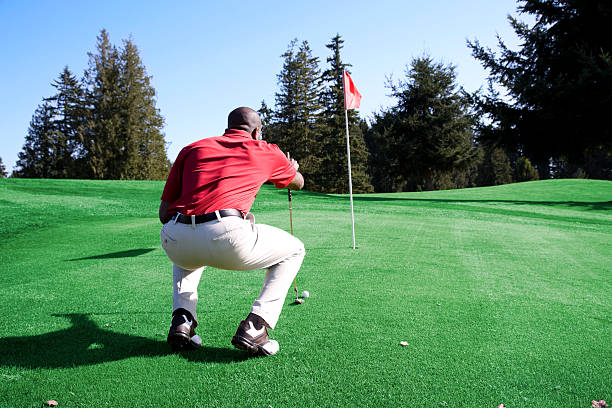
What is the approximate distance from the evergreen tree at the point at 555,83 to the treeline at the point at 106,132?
3260 centimetres

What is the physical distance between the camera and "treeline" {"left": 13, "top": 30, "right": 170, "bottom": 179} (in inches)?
1606

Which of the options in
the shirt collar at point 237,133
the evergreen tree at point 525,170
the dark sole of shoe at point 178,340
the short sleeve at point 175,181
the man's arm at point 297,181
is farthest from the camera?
the evergreen tree at point 525,170

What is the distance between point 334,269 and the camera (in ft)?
17.3

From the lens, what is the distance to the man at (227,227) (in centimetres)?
271

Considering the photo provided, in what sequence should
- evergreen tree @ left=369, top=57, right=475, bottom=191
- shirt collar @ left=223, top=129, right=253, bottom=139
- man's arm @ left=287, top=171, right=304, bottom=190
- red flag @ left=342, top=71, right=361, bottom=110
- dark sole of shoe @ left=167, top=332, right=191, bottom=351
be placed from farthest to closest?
evergreen tree @ left=369, top=57, right=475, bottom=191, red flag @ left=342, top=71, right=361, bottom=110, man's arm @ left=287, top=171, right=304, bottom=190, shirt collar @ left=223, top=129, right=253, bottom=139, dark sole of shoe @ left=167, top=332, right=191, bottom=351

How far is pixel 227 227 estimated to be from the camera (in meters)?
2.68

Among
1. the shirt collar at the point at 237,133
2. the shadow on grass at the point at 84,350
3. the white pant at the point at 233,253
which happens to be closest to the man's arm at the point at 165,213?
the white pant at the point at 233,253

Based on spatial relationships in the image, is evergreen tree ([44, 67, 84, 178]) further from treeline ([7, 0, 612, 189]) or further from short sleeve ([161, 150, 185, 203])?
short sleeve ([161, 150, 185, 203])

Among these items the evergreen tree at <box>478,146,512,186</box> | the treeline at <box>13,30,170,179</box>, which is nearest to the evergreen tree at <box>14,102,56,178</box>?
the treeline at <box>13,30,170,179</box>

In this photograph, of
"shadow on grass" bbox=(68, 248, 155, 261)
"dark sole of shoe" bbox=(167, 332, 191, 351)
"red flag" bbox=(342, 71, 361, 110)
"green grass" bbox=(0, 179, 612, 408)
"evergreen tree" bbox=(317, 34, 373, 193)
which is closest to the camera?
"green grass" bbox=(0, 179, 612, 408)

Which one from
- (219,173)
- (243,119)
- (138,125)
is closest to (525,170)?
(138,125)

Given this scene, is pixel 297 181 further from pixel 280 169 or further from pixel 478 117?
pixel 478 117

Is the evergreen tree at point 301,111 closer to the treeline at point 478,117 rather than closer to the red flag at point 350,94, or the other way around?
the treeline at point 478,117

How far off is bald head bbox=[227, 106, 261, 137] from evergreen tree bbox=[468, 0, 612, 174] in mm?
20510
